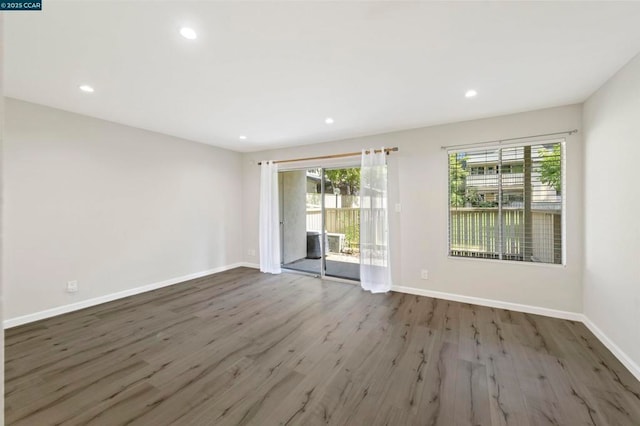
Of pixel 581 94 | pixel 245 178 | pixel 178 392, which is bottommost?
pixel 178 392

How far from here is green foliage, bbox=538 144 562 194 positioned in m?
3.22

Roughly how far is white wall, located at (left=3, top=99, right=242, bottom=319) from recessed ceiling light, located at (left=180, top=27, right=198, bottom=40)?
2.44 metres

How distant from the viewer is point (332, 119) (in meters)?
3.55

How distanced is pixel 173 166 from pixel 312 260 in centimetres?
325

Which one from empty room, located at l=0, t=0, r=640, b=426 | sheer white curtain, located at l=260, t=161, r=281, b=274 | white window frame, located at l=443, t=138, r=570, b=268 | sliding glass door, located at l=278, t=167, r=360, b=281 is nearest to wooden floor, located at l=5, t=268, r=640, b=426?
empty room, located at l=0, t=0, r=640, b=426

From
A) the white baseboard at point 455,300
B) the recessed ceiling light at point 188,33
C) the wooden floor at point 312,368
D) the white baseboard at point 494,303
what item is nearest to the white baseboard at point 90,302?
the white baseboard at point 455,300

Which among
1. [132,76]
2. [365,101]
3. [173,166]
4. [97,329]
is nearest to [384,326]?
[365,101]

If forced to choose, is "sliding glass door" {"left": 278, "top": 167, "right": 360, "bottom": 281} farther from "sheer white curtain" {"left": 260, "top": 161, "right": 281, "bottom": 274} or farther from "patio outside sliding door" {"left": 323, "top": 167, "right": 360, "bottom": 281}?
"sheer white curtain" {"left": 260, "top": 161, "right": 281, "bottom": 274}

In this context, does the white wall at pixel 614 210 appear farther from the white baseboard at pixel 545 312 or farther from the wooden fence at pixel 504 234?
the wooden fence at pixel 504 234

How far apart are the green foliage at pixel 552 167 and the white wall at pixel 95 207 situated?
15.9ft

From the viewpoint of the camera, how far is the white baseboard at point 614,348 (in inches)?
84.9

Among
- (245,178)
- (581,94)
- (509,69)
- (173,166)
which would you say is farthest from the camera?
(245,178)

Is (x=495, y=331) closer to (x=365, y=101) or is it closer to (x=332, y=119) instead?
(x=365, y=101)

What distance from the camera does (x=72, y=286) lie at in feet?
11.0
